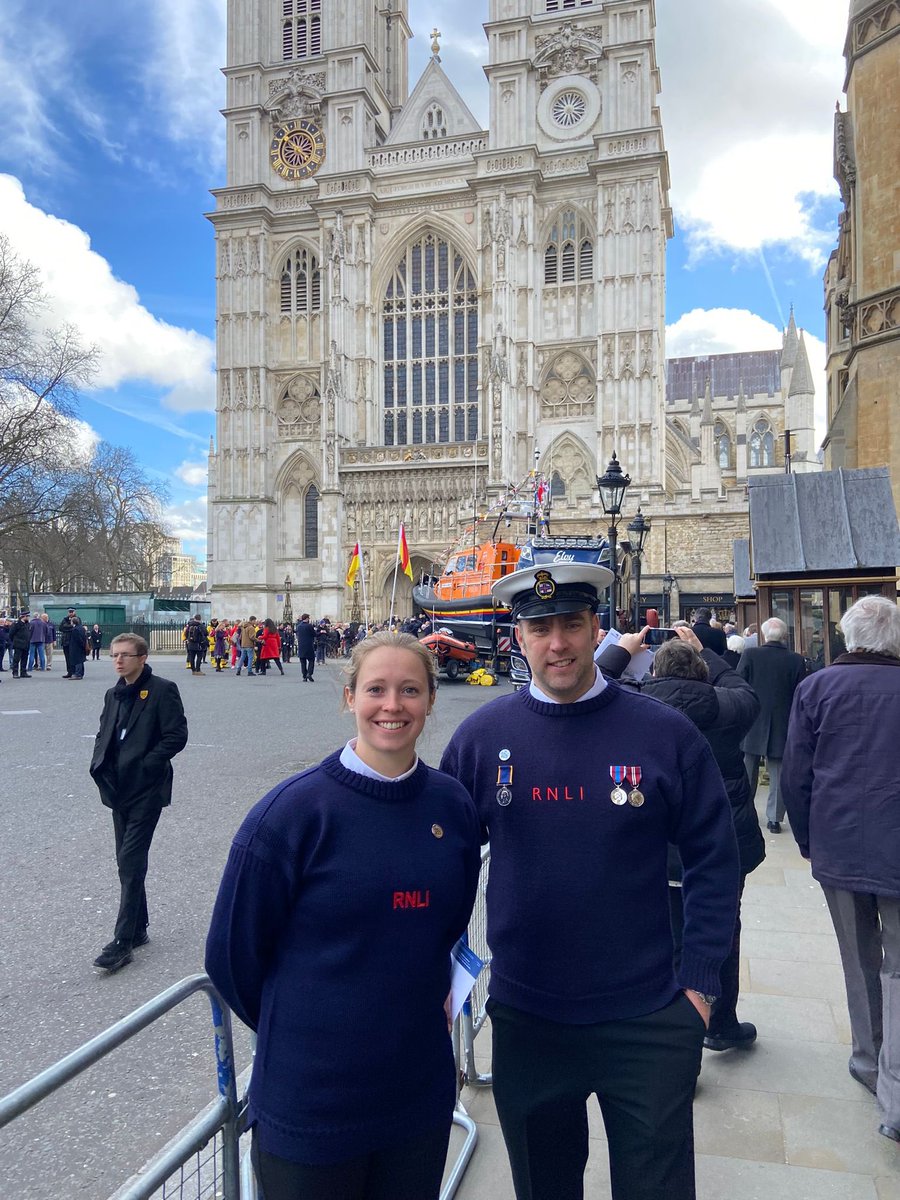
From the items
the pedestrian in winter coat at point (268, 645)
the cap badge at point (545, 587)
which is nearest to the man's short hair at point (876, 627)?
the cap badge at point (545, 587)

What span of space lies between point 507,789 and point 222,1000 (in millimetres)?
794

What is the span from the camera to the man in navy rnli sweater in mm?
1967

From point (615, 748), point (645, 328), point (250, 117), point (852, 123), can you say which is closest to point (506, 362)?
point (645, 328)

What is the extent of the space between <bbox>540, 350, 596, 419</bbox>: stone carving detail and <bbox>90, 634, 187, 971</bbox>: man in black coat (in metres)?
33.6

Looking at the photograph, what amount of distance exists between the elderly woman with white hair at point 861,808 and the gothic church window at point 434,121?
4315 centimetres

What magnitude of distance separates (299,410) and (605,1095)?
40612 millimetres

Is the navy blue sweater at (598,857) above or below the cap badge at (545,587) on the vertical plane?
below

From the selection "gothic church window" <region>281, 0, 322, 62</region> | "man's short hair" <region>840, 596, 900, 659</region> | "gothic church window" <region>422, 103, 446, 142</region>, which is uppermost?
"gothic church window" <region>281, 0, 322, 62</region>

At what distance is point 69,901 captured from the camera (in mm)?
5223

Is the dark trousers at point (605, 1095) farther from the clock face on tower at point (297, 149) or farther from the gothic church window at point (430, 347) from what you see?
the clock face on tower at point (297, 149)

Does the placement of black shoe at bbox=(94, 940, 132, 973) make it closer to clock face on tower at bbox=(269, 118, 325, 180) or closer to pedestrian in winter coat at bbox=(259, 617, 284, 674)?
pedestrian in winter coat at bbox=(259, 617, 284, 674)

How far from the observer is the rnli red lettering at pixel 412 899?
5.66 feet

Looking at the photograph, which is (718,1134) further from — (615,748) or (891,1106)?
(615,748)

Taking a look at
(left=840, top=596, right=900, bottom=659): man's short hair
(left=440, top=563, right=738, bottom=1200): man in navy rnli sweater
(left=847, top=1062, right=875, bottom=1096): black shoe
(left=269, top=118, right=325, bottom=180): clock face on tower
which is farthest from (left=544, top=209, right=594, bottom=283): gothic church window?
(left=440, top=563, right=738, bottom=1200): man in navy rnli sweater
